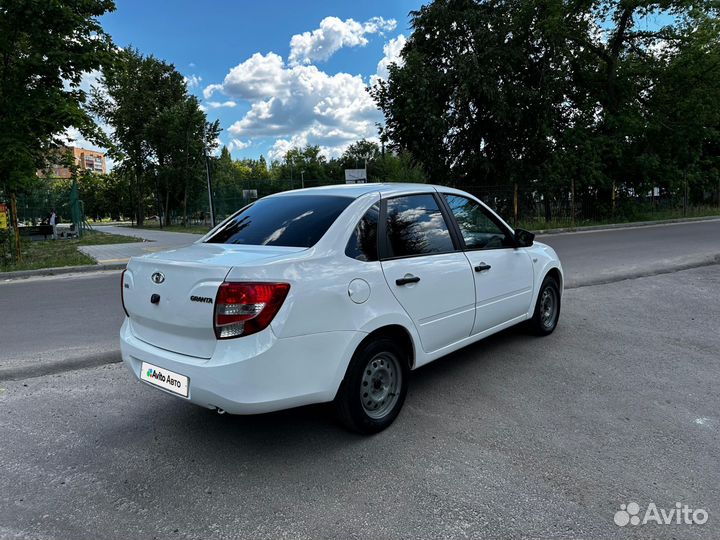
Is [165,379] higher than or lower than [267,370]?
lower

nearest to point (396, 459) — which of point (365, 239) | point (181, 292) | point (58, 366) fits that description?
point (365, 239)

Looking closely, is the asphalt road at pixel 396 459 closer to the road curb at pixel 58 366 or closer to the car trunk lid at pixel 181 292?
the road curb at pixel 58 366

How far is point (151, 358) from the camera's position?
3051mm

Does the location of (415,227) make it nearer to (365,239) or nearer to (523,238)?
(365,239)

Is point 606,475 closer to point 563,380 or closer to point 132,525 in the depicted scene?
point 563,380

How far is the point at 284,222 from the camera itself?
3.50 metres

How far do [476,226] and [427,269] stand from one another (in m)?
1.06

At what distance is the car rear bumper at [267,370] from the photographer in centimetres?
263

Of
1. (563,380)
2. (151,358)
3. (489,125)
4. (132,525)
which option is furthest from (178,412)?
(489,125)

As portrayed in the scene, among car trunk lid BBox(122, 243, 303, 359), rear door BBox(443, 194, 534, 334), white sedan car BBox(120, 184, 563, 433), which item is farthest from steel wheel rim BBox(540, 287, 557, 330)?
car trunk lid BBox(122, 243, 303, 359)

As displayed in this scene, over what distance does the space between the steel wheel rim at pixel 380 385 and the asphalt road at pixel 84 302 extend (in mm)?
3124

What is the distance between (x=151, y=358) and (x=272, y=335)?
97 cm

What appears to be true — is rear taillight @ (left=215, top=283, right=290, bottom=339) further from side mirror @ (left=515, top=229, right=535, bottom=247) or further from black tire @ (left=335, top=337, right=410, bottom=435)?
side mirror @ (left=515, top=229, right=535, bottom=247)

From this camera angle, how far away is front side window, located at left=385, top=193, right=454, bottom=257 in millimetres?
3488
